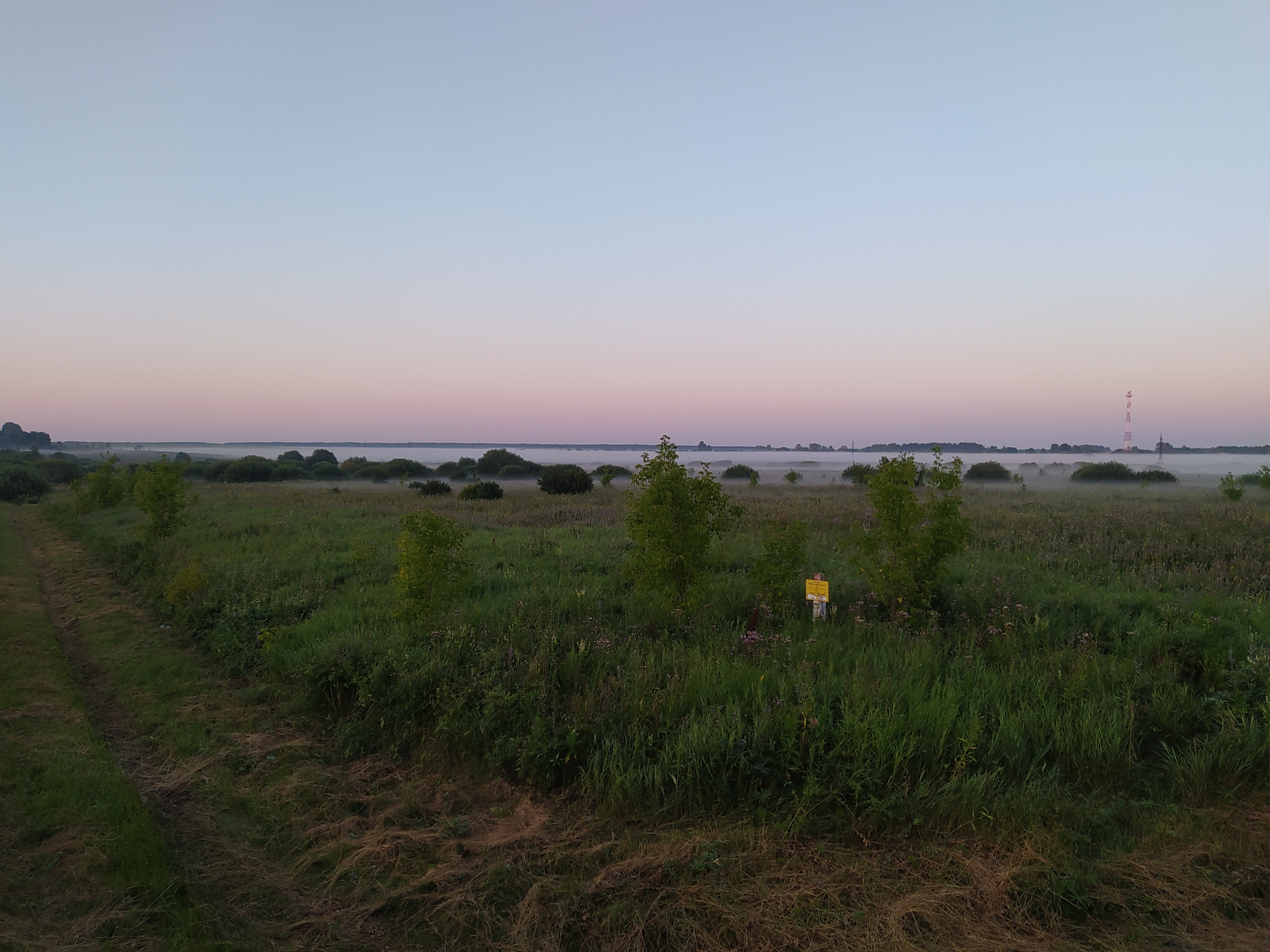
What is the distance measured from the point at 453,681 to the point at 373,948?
11.2 ft

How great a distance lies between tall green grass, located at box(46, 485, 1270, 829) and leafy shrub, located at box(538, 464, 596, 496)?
29.3m

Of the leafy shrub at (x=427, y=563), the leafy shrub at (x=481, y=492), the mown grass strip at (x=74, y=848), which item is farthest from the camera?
the leafy shrub at (x=481, y=492)

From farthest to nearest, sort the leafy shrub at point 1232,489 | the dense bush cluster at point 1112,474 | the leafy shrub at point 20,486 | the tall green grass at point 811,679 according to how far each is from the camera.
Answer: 1. the dense bush cluster at point 1112,474
2. the leafy shrub at point 20,486
3. the leafy shrub at point 1232,489
4. the tall green grass at point 811,679

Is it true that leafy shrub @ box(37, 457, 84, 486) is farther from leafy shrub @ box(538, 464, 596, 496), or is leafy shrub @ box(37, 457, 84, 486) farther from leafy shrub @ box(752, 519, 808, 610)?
leafy shrub @ box(752, 519, 808, 610)

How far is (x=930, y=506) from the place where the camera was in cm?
923

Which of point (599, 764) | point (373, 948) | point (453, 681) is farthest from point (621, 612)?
point (373, 948)

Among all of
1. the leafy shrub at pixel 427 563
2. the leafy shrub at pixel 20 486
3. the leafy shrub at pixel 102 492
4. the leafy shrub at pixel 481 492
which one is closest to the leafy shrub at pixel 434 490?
the leafy shrub at pixel 481 492

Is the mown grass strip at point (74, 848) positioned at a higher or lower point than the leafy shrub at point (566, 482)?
lower

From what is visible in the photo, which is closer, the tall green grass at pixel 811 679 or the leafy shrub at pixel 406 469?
the tall green grass at pixel 811 679

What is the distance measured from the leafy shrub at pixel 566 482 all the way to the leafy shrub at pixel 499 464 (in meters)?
30.8

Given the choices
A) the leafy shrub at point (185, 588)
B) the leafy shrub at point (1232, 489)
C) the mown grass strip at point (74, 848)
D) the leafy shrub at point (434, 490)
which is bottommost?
the mown grass strip at point (74, 848)

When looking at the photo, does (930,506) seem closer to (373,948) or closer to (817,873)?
(817,873)

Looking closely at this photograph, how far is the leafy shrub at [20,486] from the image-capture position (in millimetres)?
46188

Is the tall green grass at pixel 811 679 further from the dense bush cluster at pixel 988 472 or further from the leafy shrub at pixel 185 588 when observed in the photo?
the dense bush cluster at pixel 988 472
